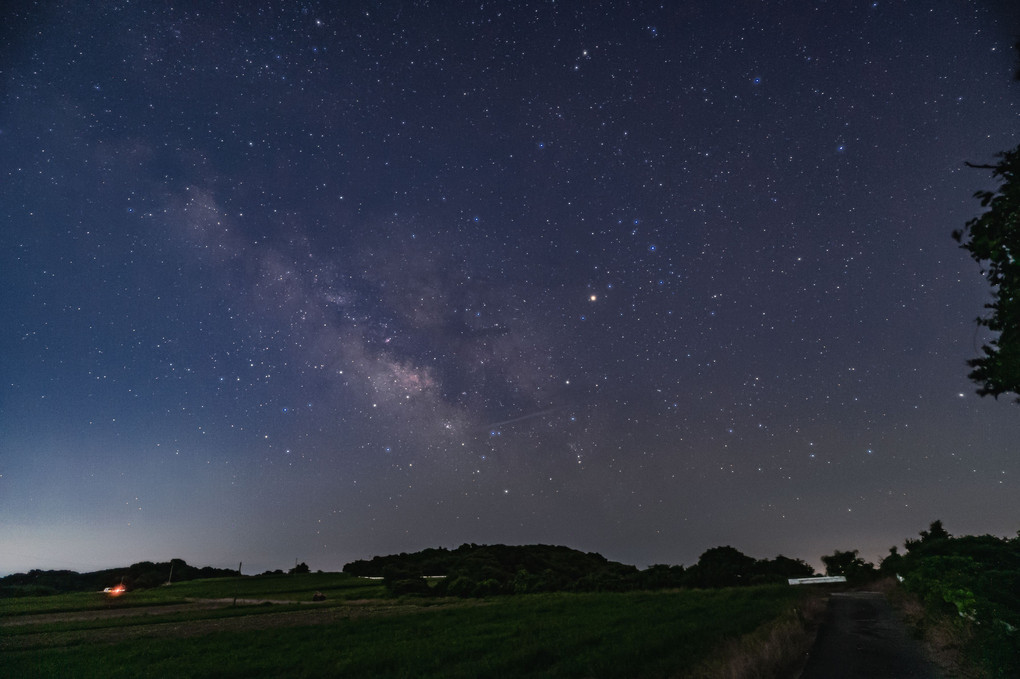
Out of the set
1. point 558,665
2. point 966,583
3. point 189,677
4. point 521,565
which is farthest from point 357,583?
point 966,583

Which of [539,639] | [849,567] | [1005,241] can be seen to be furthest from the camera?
[849,567]

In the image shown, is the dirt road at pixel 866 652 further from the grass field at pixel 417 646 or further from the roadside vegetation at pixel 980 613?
the grass field at pixel 417 646

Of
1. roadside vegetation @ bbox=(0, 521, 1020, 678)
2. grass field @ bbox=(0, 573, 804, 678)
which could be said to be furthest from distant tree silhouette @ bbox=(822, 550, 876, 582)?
grass field @ bbox=(0, 573, 804, 678)

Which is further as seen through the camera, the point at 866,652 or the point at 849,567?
the point at 849,567

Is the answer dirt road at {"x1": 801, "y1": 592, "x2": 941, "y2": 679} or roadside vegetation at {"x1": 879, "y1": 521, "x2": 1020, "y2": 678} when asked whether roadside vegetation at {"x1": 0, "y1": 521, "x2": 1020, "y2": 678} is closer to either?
roadside vegetation at {"x1": 879, "y1": 521, "x2": 1020, "y2": 678}

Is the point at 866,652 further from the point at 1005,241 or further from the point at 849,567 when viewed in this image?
the point at 849,567

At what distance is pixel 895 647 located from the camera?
1596 cm

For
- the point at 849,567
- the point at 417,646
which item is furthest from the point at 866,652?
the point at 849,567

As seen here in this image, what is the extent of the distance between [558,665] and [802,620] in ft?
46.6

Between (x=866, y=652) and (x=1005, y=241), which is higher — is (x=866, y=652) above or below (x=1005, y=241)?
below

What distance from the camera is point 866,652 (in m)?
15.3

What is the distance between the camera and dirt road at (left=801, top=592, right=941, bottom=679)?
41.3 feet

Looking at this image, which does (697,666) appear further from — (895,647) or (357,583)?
(357,583)

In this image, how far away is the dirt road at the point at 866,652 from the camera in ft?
41.3
